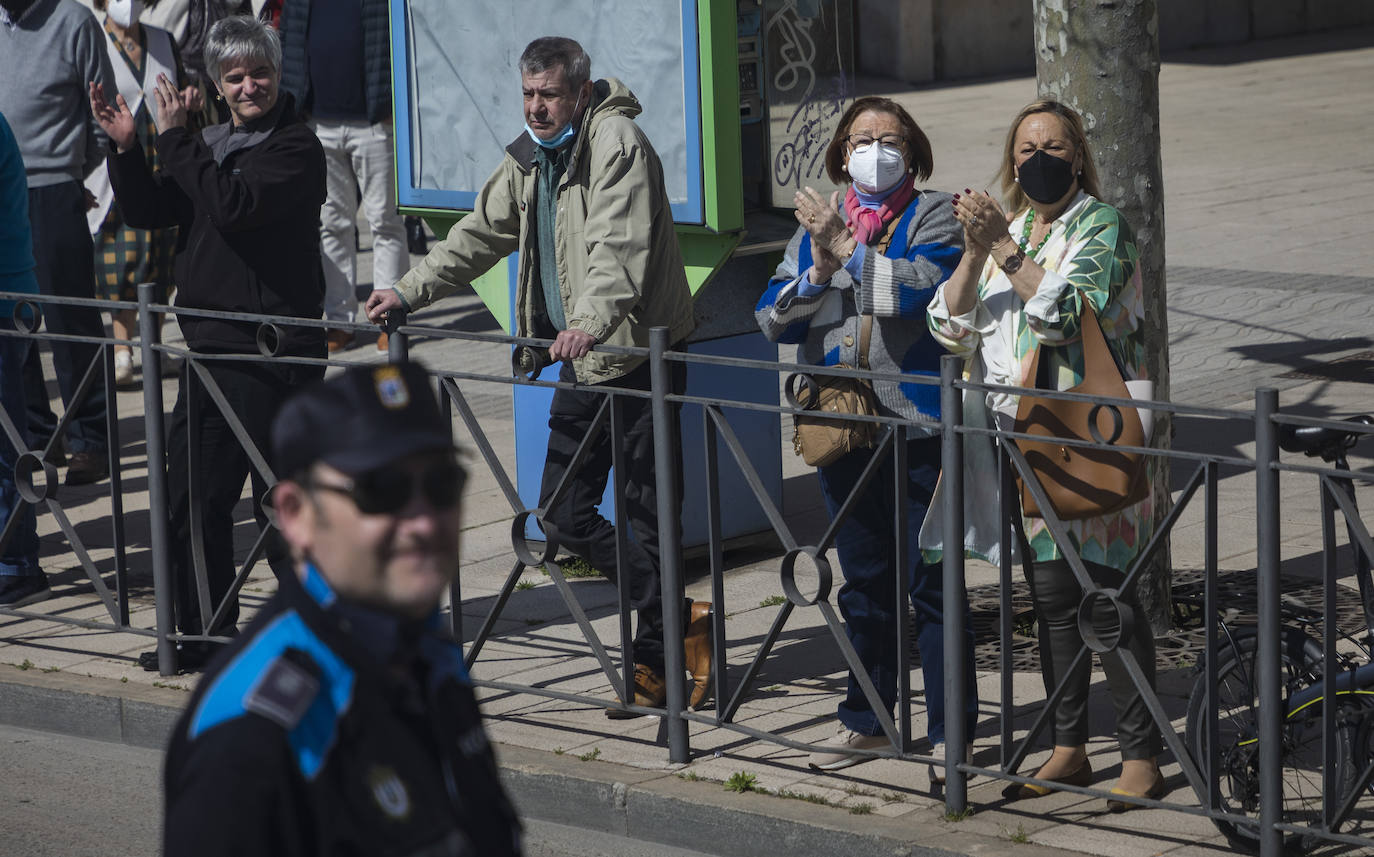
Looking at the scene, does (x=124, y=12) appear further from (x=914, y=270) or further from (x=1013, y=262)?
(x=1013, y=262)

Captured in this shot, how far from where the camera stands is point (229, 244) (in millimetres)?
6016

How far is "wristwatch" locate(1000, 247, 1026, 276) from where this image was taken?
4617 millimetres

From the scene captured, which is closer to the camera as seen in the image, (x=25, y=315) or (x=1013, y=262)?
(x=1013, y=262)

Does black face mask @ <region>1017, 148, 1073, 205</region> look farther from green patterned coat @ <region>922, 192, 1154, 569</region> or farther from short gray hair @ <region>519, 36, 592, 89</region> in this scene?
short gray hair @ <region>519, 36, 592, 89</region>

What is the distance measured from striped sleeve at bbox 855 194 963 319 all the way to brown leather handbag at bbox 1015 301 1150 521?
44 cm

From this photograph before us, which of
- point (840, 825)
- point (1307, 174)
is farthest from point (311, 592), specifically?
point (1307, 174)

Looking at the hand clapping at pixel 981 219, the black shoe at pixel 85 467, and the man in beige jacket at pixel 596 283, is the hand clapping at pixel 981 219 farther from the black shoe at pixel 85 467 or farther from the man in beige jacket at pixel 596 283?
the black shoe at pixel 85 467

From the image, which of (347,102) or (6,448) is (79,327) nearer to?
(6,448)

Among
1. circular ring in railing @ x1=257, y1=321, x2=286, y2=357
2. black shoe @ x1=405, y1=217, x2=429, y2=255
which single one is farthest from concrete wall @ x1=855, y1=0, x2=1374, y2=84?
circular ring in railing @ x1=257, y1=321, x2=286, y2=357

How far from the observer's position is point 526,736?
18.2ft

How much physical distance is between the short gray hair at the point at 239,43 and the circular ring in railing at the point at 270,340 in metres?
0.80

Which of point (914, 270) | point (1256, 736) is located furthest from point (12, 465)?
point (1256, 736)

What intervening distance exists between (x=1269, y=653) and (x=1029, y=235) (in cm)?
125

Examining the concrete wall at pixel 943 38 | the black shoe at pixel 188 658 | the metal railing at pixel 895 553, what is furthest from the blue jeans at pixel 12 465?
the concrete wall at pixel 943 38
